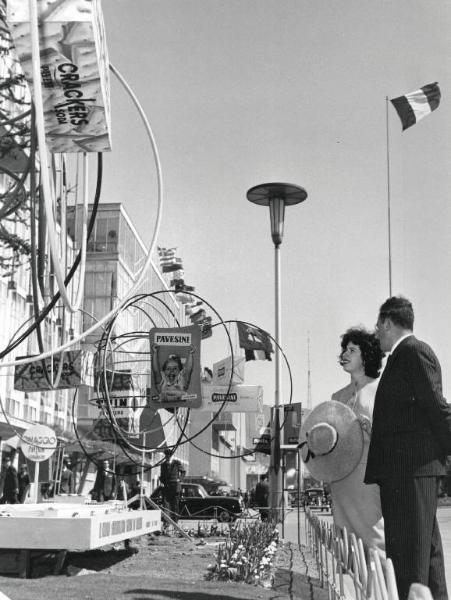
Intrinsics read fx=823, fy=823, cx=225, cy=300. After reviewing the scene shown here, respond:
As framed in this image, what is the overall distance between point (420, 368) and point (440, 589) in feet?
3.06

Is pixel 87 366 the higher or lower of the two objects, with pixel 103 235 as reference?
lower

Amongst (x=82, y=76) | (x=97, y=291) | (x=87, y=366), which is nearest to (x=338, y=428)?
(x=82, y=76)

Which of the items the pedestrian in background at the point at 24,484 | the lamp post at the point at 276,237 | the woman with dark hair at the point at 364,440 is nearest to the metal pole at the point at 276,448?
the lamp post at the point at 276,237

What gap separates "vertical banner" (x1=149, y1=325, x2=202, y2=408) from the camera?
9.70m

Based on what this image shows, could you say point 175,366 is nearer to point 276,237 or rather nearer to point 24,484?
point 276,237

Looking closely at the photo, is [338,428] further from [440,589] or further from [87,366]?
[87,366]

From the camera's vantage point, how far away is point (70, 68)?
95.3 inches

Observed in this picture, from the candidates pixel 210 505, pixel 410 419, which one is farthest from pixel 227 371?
pixel 410 419

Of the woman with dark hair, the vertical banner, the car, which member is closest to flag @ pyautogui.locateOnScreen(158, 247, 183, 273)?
the car

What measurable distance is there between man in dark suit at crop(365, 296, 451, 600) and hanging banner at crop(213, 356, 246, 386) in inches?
499

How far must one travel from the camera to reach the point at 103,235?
51.8 metres

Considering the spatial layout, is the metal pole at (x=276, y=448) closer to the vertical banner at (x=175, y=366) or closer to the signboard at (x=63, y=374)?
the signboard at (x=63, y=374)

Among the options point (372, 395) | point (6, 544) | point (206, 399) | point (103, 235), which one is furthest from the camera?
point (103, 235)

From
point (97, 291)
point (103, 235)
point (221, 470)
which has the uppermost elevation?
point (103, 235)
